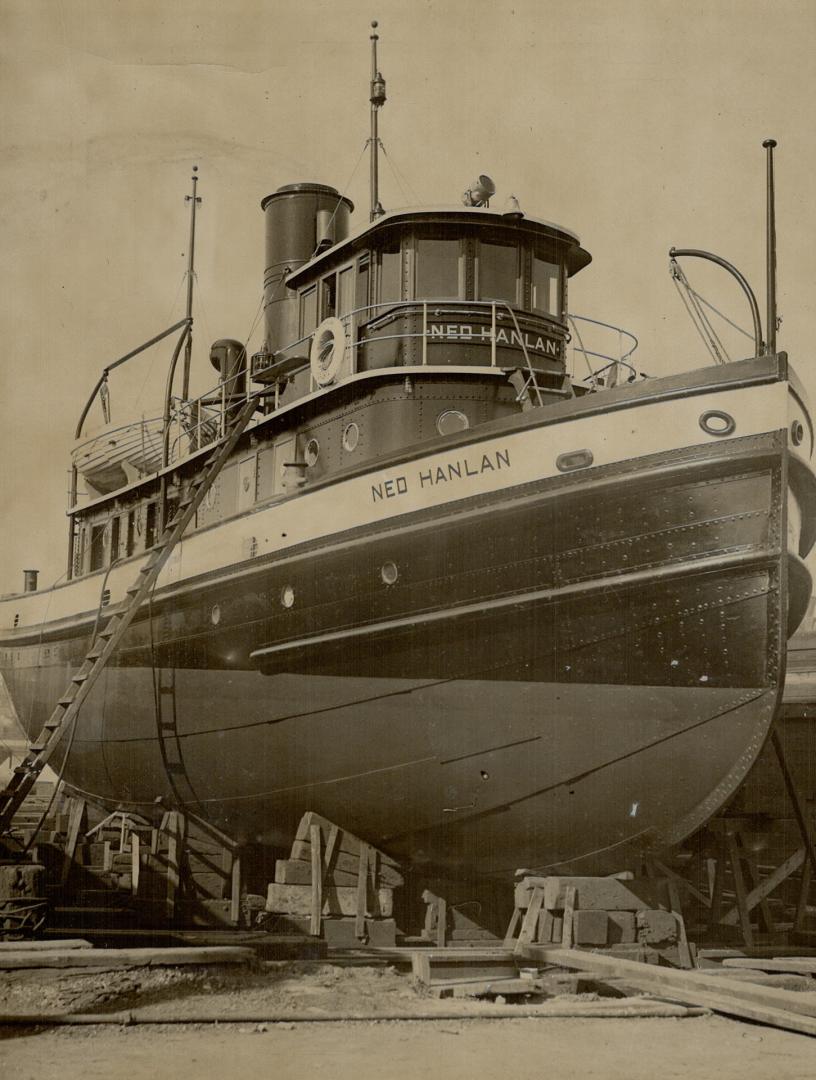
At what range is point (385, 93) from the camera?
14539 millimetres

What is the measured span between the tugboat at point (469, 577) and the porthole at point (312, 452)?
3 cm

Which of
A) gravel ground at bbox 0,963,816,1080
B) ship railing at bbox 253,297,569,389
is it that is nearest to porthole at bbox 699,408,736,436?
ship railing at bbox 253,297,569,389

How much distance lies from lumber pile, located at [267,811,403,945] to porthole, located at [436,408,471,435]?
3.90m

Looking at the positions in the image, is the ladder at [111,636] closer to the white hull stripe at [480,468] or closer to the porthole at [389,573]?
the white hull stripe at [480,468]

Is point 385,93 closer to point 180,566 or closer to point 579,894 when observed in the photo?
point 180,566

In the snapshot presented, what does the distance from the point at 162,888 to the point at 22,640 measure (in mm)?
7149

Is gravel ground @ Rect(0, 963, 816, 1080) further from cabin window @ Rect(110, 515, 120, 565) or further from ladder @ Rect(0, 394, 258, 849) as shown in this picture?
cabin window @ Rect(110, 515, 120, 565)

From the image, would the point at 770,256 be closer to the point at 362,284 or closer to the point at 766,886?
the point at 362,284

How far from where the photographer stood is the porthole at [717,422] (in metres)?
8.99

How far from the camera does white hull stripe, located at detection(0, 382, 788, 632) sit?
903 centimetres

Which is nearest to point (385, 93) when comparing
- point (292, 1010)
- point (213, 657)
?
point (213, 657)

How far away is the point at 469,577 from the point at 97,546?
991cm

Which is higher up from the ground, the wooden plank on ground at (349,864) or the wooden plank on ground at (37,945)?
the wooden plank on ground at (349,864)

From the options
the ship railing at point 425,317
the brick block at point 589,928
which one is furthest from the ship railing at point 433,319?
the brick block at point 589,928
